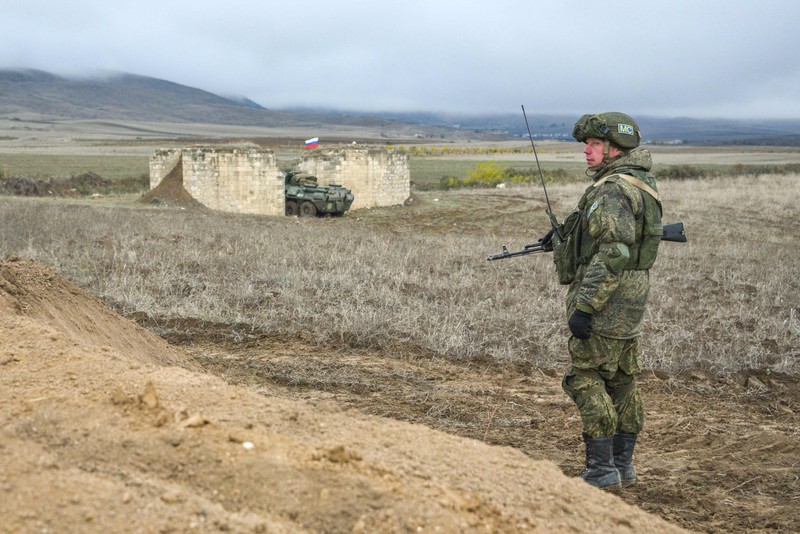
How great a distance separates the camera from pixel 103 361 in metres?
4.31

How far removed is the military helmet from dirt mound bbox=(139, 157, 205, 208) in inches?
739

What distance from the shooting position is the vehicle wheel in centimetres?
2405

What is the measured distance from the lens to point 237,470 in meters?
2.92

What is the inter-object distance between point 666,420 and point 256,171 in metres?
18.7

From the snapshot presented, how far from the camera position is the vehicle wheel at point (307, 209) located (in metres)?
24.0

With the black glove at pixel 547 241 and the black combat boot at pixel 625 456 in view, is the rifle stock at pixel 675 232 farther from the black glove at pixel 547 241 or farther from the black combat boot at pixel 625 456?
the black combat boot at pixel 625 456

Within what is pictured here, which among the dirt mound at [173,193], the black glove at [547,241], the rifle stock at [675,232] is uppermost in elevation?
the rifle stock at [675,232]

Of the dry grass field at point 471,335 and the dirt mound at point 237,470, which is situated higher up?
the dirt mound at point 237,470

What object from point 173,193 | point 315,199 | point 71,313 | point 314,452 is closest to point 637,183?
point 314,452

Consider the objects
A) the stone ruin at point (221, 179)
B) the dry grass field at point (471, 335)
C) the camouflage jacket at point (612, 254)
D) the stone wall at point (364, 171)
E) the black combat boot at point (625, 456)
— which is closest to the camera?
the camouflage jacket at point (612, 254)

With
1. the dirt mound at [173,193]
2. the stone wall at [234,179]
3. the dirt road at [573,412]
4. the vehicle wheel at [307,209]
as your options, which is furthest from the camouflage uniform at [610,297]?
the vehicle wheel at [307,209]

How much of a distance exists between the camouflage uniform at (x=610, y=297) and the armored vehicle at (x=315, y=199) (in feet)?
63.4

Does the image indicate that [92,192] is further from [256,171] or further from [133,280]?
[133,280]

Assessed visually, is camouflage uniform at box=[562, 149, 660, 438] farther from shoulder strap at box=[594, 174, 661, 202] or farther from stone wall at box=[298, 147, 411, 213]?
stone wall at box=[298, 147, 411, 213]
